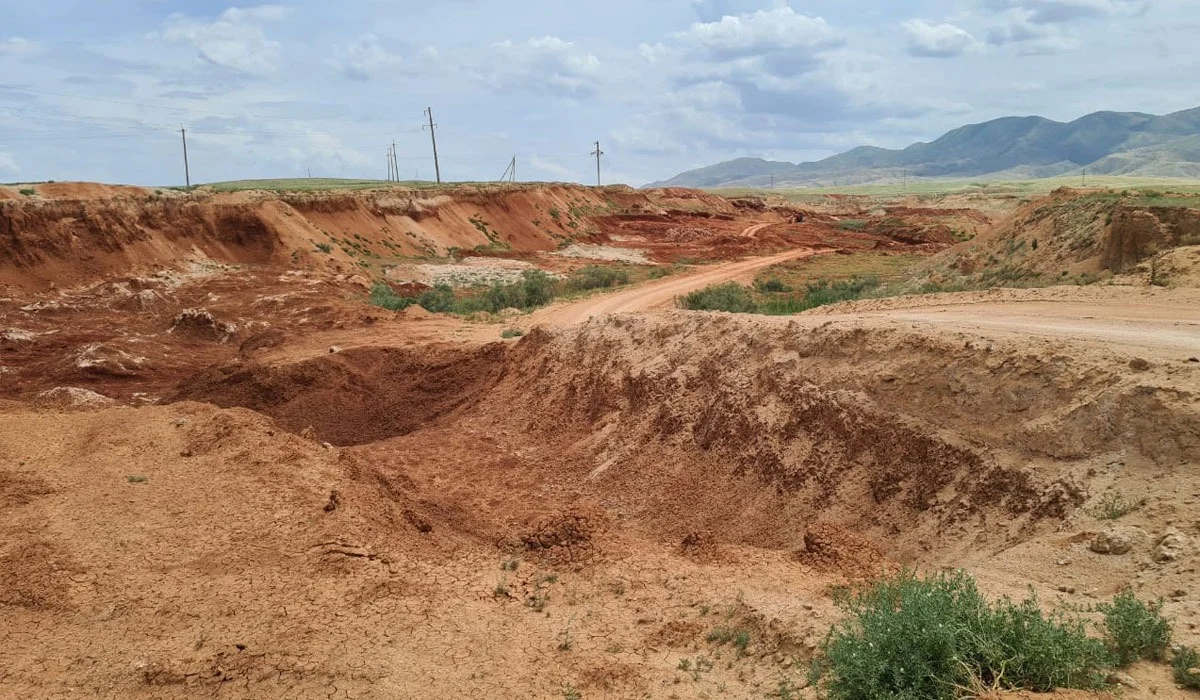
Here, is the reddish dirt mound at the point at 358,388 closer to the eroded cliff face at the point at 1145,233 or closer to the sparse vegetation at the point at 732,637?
the sparse vegetation at the point at 732,637

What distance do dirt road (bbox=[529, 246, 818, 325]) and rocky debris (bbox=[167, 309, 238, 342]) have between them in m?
8.66

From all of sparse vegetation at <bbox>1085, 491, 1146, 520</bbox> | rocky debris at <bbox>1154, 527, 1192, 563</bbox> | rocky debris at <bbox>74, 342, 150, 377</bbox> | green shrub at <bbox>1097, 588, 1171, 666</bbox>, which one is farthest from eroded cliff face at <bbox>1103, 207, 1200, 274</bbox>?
rocky debris at <bbox>74, 342, 150, 377</bbox>

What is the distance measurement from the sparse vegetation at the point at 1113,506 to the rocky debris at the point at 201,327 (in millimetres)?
21476

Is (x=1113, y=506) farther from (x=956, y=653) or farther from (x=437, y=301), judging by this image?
(x=437, y=301)

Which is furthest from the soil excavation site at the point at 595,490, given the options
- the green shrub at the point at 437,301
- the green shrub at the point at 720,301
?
the green shrub at the point at 437,301

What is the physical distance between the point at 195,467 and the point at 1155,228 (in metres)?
19.5

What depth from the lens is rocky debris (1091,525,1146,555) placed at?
592 cm

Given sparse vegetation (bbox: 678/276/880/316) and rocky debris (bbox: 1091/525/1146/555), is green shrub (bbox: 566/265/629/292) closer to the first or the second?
sparse vegetation (bbox: 678/276/880/316)

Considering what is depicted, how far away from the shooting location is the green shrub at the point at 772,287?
28.0 m

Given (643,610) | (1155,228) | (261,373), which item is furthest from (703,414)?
(1155,228)

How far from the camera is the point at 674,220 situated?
6656 cm

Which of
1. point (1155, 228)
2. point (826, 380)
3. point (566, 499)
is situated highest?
point (1155, 228)

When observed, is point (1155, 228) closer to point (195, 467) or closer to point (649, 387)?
point (649, 387)

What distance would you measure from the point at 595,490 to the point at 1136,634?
7662 millimetres
